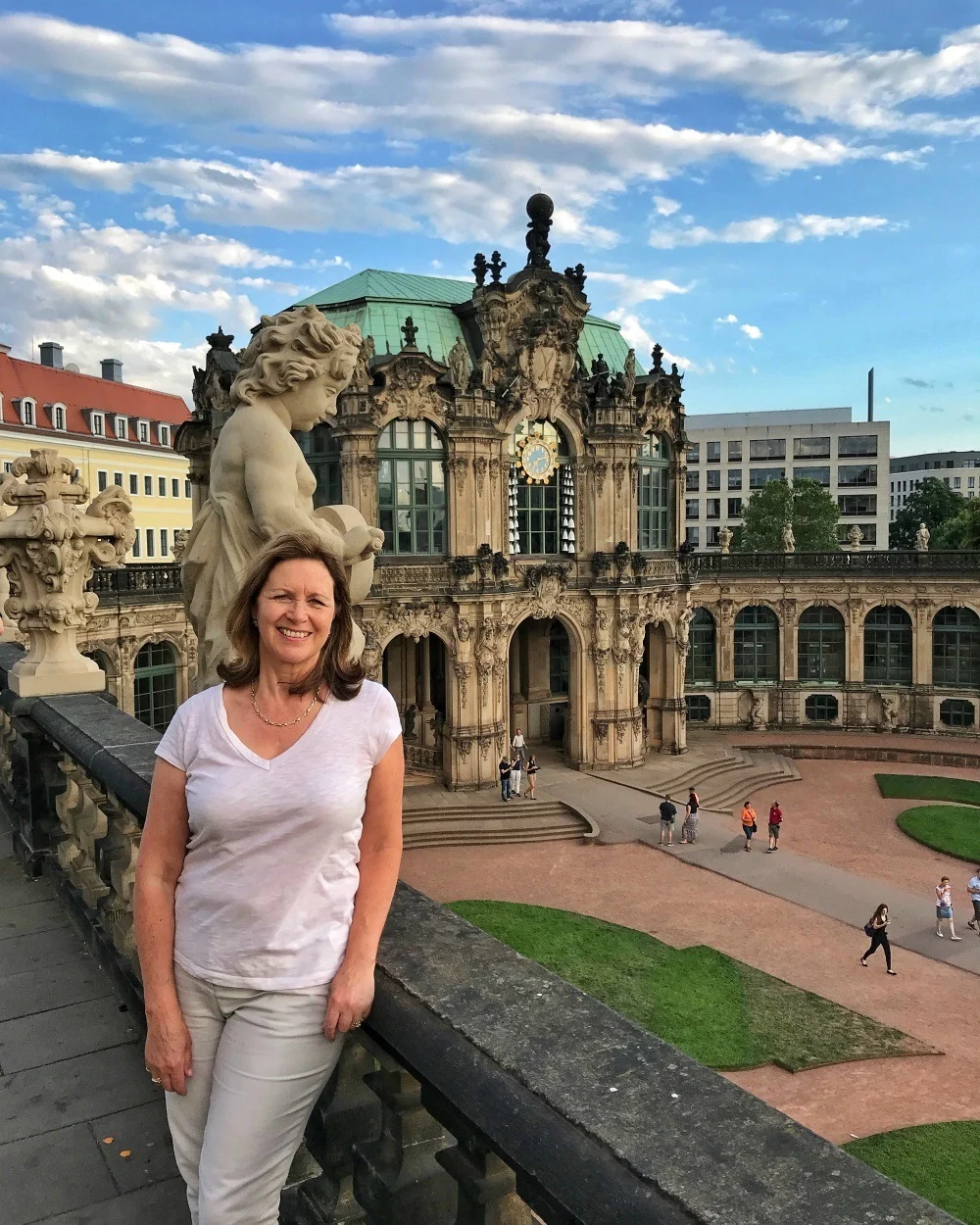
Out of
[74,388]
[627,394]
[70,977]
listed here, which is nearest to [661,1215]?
[70,977]

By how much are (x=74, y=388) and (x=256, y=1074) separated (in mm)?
62909

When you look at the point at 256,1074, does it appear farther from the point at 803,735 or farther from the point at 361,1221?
the point at 803,735

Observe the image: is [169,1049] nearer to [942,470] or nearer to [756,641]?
[756,641]

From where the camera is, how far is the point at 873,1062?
59.3 ft

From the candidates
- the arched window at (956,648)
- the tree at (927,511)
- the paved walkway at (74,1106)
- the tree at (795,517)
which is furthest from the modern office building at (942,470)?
the paved walkway at (74,1106)

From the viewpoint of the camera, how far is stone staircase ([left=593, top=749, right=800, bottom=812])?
118ft

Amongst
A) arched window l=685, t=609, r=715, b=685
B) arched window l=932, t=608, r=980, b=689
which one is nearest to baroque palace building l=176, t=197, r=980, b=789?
arched window l=685, t=609, r=715, b=685

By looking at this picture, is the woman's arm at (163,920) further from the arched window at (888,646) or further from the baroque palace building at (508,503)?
the arched window at (888,646)

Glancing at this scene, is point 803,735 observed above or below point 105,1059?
below

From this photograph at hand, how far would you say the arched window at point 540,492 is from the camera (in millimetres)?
35750

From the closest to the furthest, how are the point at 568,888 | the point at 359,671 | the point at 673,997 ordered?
1. the point at 359,671
2. the point at 673,997
3. the point at 568,888

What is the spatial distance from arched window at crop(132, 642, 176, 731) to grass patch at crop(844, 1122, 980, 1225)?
25.8 m

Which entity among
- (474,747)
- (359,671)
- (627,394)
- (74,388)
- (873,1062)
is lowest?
(873,1062)

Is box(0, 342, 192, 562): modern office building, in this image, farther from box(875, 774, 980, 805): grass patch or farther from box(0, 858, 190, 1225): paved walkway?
box(0, 858, 190, 1225): paved walkway
